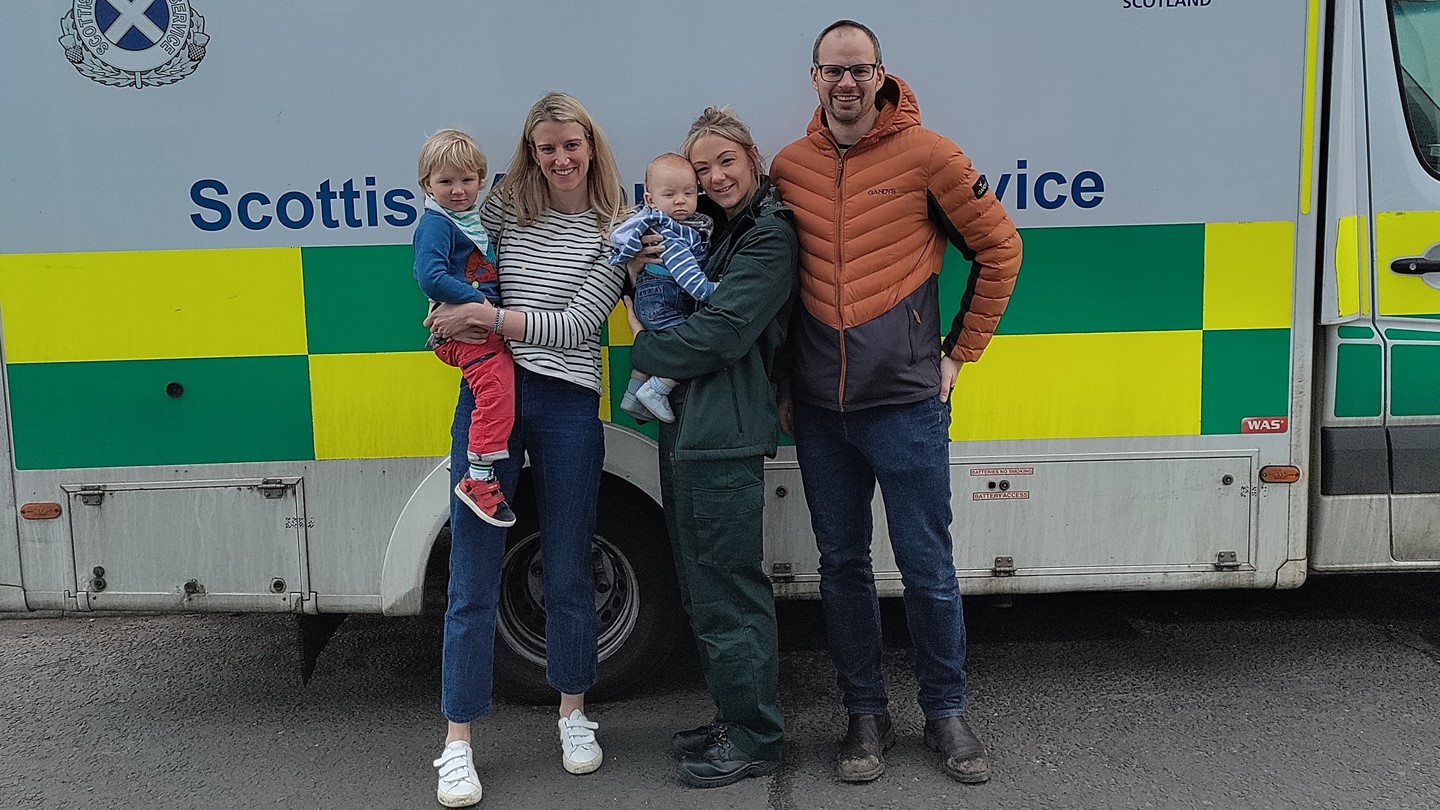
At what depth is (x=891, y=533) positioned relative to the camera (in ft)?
9.60

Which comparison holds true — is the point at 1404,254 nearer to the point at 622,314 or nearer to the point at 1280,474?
the point at 1280,474

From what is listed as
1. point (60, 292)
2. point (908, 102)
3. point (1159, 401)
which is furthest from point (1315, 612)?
point (60, 292)

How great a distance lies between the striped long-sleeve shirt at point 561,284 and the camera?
111 inches

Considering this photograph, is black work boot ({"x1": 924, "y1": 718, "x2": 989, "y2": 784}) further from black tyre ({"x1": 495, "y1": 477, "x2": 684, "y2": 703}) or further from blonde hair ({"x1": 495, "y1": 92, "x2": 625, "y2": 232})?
blonde hair ({"x1": 495, "y1": 92, "x2": 625, "y2": 232})

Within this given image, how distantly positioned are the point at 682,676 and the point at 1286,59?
2.50 m

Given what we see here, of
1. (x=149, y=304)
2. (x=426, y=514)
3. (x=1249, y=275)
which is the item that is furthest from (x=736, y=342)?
(x=149, y=304)

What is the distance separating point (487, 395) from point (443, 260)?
337mm

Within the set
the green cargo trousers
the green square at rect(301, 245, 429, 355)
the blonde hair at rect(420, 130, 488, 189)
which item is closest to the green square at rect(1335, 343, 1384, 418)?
the green cargo trousers

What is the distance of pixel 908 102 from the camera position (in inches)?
109

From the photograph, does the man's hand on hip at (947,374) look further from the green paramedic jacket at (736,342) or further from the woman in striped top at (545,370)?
the woman in striped top at (545,370)

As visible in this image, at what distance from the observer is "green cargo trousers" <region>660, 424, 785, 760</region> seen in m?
2.81

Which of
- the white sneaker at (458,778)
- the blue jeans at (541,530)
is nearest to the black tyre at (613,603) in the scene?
the blue jeans at (541,530)

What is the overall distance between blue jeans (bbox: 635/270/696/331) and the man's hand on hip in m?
0.66

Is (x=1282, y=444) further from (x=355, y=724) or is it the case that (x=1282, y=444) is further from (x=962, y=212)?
(x=355, y=724)
